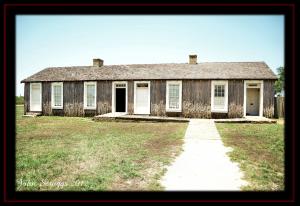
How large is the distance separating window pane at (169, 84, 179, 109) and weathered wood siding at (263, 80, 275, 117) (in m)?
6.21

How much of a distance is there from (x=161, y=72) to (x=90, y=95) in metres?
6.25

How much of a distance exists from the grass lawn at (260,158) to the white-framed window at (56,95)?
16998 millimetres

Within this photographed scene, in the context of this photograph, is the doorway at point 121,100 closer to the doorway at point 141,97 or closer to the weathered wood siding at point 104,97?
the weathered wood siding at point 104,97

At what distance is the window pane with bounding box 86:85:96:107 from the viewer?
23156 millimetres

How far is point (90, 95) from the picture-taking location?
76.4ft

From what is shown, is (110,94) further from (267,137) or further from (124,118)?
(267,137)

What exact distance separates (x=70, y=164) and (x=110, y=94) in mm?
15854

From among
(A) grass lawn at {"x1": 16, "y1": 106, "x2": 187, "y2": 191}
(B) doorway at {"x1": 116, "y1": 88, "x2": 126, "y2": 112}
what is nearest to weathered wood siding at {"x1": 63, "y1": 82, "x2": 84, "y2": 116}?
(B) doorway at {"x1": 116, "y1": 88, "x2": 126, "y2": 112}

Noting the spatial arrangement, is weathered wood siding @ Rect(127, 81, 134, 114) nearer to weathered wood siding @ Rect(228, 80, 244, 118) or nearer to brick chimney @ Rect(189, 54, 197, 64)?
brick chimney @ Rect(189, 54, 197, 64)

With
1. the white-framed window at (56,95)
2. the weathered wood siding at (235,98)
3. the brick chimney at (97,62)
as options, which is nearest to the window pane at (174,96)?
the weathered wood siding at (235,98)

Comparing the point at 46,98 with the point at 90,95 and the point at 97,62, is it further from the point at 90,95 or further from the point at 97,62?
the point at 97,62
